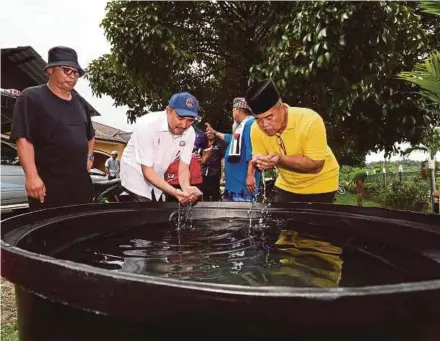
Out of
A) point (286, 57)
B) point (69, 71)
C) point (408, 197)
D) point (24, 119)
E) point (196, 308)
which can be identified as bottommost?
point (408, 197)

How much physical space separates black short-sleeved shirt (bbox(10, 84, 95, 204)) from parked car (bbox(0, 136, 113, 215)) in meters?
3.45

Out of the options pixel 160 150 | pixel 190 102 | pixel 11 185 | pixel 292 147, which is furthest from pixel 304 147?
pixel 11 185

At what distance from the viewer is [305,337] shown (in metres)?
0.72

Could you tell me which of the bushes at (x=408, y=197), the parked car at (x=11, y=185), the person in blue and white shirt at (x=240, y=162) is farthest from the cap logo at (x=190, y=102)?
the bushes at (x=408, y=197)

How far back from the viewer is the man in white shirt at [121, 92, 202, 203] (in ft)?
8.63

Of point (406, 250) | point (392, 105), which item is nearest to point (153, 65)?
point (392, 105)

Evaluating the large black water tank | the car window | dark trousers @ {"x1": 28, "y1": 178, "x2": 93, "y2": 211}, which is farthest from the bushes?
the large black water tank

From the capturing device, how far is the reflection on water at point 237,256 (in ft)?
4.70

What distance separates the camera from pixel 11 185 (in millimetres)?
6008

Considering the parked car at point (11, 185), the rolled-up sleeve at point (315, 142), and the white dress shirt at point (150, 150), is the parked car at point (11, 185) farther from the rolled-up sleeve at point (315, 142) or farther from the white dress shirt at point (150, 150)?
the rolled-up sleeve at point (315, 142)

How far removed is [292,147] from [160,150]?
35.7 inches

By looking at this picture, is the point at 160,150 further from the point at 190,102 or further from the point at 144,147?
the point at 190,102

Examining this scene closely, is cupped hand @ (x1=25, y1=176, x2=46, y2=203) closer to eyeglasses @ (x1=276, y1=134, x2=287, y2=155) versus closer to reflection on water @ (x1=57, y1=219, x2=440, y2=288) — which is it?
reflection on water @ (x1=57, y1=219, x2=440, y2=288)

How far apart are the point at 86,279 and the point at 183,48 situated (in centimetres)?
809
